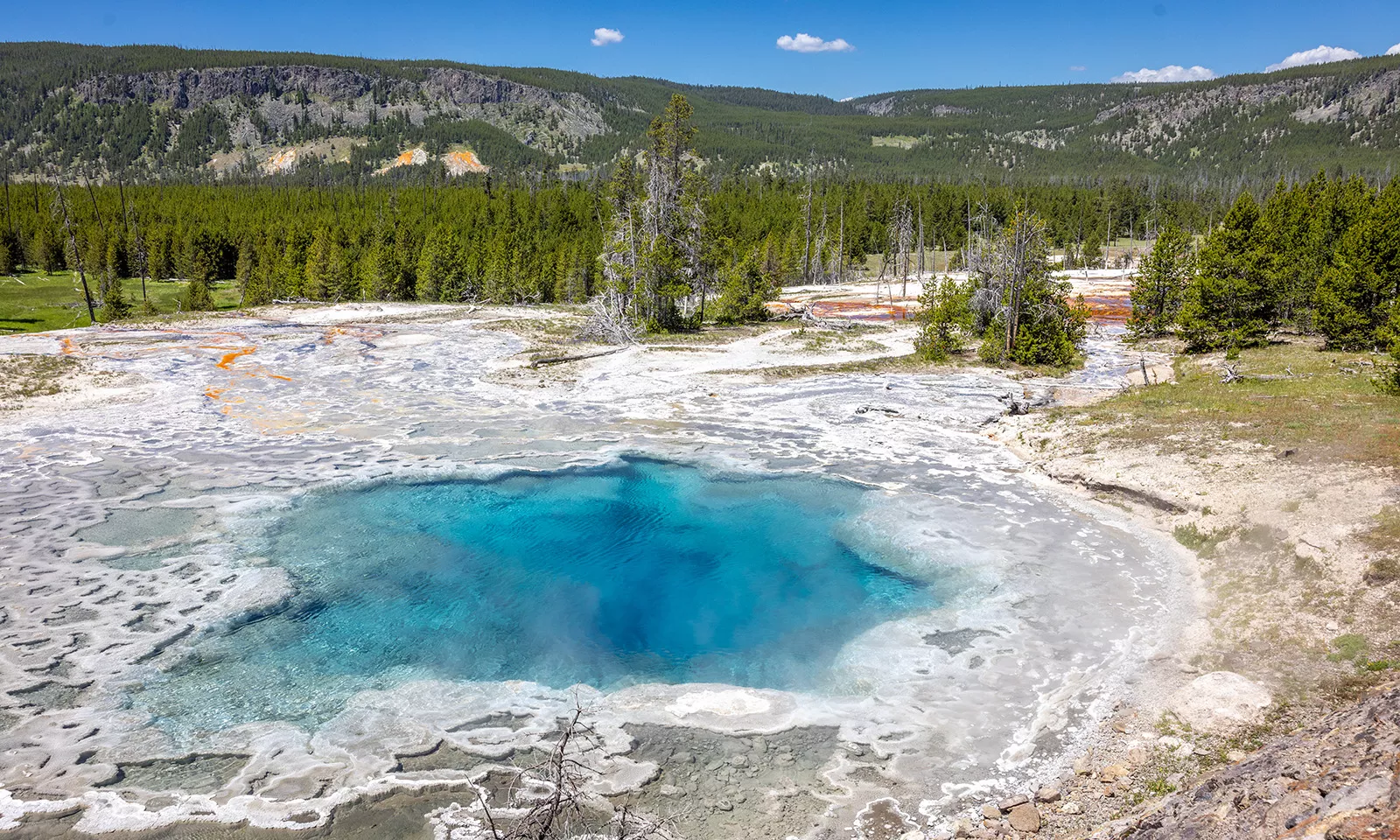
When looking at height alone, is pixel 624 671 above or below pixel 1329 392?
below

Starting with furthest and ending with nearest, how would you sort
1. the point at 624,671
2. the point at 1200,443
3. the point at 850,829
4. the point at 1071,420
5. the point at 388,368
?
the point at 388,368
the point at 1071,420
the point at 1200,443
the point at 624,671
the point at 850,829

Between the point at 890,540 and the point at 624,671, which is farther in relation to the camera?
the point at 890,540

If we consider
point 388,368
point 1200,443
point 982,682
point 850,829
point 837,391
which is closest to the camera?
point 850,829

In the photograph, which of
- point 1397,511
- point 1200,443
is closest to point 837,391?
point 1200,443

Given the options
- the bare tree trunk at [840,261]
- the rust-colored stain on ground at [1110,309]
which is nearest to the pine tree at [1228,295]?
the rust-colored stain on ground at [1110,309]

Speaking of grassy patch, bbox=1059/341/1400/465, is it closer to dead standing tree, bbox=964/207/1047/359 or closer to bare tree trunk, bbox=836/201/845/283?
dead standing tree, bbox=964/207/1047/359

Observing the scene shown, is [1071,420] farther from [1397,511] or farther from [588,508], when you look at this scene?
[588,508]

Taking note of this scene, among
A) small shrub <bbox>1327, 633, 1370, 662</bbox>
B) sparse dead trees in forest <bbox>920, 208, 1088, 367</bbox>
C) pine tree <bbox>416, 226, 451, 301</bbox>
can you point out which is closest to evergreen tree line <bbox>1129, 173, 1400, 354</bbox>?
sparse dead trees in forest <bbox>920, 208, 1088, 367</bbox>
